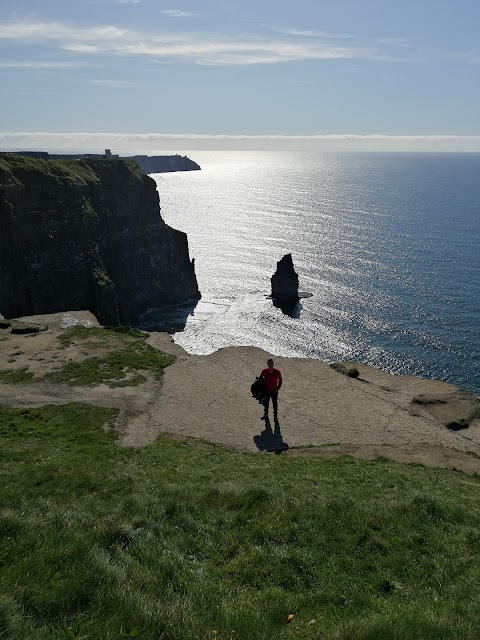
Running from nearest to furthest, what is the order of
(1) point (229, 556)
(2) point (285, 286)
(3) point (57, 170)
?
1. (1) point (229, 556)
2. (3) point (57, 170)
3. (2) point (285, 286)

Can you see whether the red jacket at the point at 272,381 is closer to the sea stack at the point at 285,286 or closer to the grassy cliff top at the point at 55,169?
the grassy cliff top at the point at 55,169

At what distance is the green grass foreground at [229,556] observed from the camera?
7625 millimetres

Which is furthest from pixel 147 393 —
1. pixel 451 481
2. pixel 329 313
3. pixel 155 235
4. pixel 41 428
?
pixel 155 235

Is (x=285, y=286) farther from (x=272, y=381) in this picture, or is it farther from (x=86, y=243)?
(x=272, y=381)

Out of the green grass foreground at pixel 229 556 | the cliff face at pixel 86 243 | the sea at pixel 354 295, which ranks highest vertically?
the green grass foreground at pixel 229 556

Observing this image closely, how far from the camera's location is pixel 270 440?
2489cm

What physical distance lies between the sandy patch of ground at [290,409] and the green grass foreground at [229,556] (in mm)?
5908

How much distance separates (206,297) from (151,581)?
98282 mm

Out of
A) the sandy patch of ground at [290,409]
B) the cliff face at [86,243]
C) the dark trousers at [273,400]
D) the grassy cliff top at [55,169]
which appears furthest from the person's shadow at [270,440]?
the grassy cliff top at [55,169]

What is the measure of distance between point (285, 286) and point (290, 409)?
7182 cm

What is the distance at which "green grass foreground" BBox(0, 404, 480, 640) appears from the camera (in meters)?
7.62

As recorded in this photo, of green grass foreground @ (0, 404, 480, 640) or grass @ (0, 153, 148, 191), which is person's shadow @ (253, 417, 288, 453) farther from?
grass @ (0, 153, 148, 191)

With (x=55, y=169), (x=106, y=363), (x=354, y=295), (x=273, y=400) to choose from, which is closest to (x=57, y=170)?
(x=55, y=169)

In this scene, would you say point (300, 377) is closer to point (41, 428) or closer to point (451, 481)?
point (451, 481)
